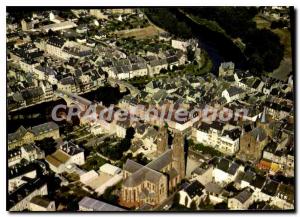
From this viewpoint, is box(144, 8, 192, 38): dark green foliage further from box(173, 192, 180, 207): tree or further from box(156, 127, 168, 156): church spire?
box(173, 192, 180, 207): tree

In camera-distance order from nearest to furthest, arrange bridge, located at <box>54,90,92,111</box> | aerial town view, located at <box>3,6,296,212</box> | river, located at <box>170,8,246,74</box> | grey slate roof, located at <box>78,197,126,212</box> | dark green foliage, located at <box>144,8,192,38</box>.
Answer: grey slate roof, located at <box>78,197,126,212</box> < aerial town view, located at <box>3,6,296,212</box> < bridge, located at <box>54,90,92,111</box> < river, located at <box>170,8,246,74</box> < dark green foliage, located at <box>144,8,192,38</box>

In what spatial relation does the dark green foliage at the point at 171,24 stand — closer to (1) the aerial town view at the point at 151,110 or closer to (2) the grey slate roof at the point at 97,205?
(1) the aerial town view at the point at 151,110

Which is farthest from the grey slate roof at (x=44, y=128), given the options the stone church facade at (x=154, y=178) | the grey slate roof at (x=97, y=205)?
the grey slate roof at (x=97, y=205)

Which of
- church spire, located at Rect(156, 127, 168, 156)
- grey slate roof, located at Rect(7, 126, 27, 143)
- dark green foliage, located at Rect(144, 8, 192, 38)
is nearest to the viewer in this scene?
church spire, located at Rect(156, 127, 168, 156)

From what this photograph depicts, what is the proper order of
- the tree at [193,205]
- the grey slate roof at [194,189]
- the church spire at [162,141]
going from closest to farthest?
the tree at [193,205] → the grey slate roof at [194,189] → the church spire at [162,141]

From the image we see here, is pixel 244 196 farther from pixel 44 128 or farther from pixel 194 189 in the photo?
pixel 44 128

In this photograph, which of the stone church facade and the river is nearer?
the stone church facade

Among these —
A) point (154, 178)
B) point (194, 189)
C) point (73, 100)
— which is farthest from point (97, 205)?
point (73, 100)

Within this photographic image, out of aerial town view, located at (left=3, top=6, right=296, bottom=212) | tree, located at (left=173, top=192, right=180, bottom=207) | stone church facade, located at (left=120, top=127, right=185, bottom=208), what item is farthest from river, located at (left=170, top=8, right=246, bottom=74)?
tree, located at (left=173, top=192, right=180, bottom=207)
